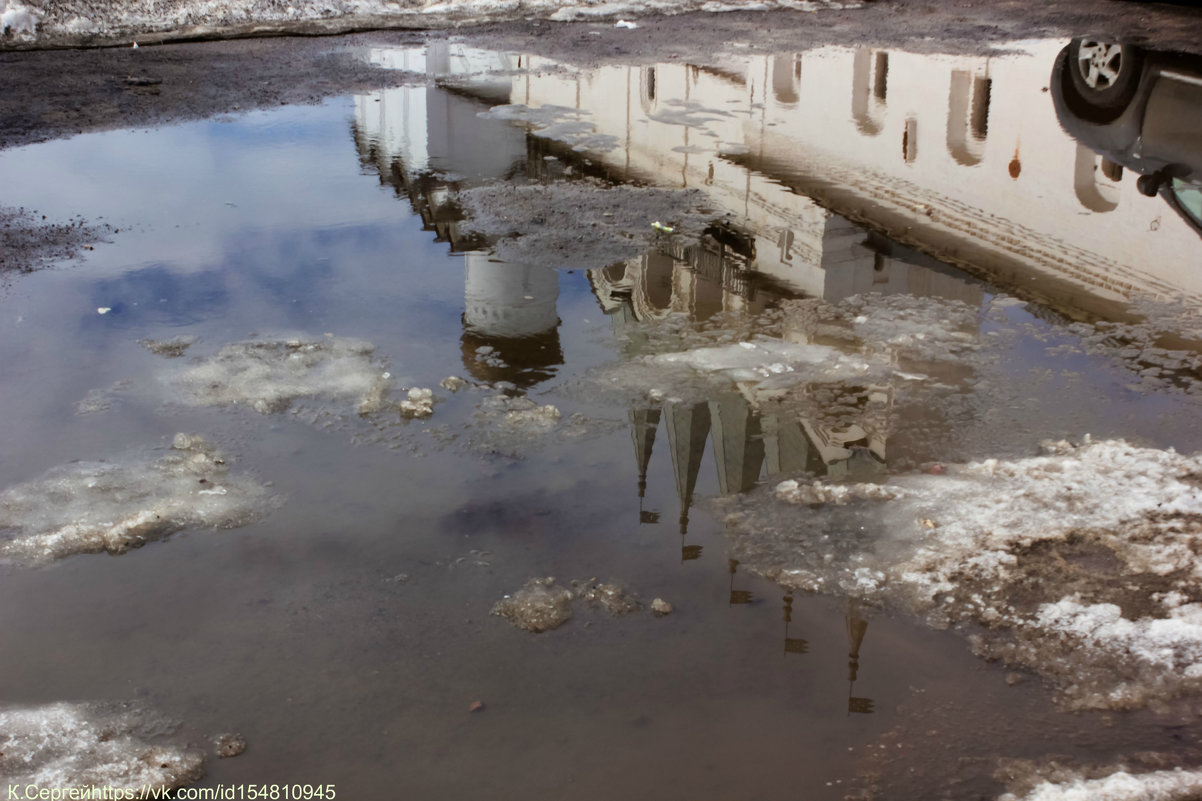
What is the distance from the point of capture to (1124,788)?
10.00 feet

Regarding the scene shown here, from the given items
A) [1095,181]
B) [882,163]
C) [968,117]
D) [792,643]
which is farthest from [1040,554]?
[968,117]

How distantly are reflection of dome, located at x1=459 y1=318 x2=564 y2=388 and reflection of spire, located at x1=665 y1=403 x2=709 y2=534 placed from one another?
2.67 ft

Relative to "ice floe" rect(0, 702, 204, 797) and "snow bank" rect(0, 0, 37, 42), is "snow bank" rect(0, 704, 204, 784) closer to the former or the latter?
"ice floe" rect(0, 702, 204, 797)

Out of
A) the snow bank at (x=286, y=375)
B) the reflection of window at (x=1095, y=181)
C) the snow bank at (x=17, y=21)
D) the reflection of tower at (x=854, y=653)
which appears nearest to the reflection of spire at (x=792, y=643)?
the reflection of tower at (x=854, y=653)

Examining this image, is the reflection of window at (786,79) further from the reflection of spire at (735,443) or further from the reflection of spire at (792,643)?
the reflection of spire at (792,643)

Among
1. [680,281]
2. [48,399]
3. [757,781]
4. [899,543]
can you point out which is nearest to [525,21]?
[680,281]

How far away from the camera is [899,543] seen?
416cm

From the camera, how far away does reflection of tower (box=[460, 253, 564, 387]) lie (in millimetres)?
5613

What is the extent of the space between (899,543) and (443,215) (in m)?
4.90

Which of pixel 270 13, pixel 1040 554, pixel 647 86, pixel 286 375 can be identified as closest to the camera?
pixel 1040 554

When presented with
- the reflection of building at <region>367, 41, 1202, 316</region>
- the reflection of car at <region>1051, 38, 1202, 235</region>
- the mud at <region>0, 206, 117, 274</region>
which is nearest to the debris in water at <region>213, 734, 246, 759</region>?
the reflection of building at <region>367, 41, 1202, 316</region>

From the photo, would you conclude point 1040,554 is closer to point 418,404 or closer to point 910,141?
point 418,404

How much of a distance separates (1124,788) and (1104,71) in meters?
11.0

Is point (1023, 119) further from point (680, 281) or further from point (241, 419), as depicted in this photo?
point (241, 419)
